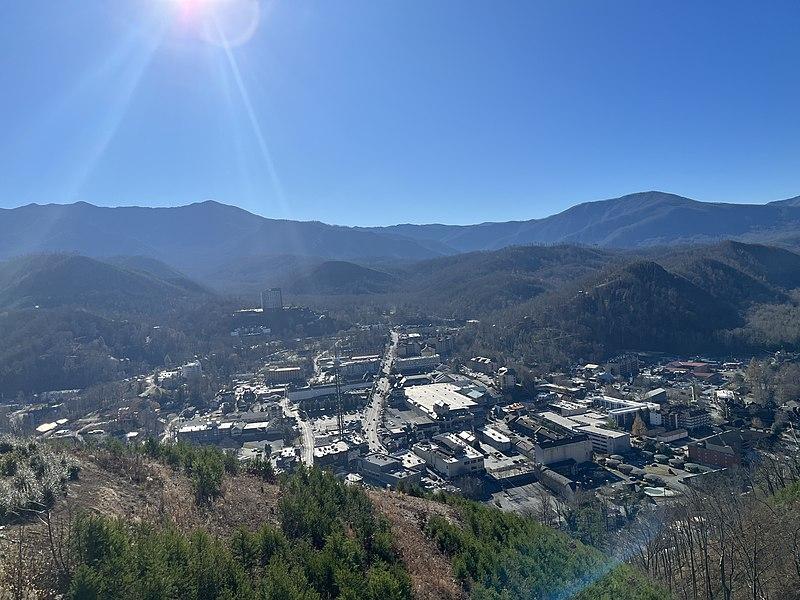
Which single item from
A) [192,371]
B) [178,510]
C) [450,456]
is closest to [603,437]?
[450,456]

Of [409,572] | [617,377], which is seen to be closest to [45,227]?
[617,377]

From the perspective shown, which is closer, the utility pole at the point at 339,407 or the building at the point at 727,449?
the building at the point at 727,449

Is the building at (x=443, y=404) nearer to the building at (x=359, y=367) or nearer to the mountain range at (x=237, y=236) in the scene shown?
the building at (x=359, y=367)

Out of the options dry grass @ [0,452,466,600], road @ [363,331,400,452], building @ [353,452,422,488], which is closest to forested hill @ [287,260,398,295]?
road @ [363,331,400,452]

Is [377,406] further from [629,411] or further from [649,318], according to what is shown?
[649,318]

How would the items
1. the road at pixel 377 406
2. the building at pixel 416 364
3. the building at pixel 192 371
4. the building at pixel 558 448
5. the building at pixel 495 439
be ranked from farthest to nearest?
the building at pixel 416 364 < the building at pixel 192 371 < the road at pixel 377 406 < the building at pixel 495 439 < the building at pixel 558 448

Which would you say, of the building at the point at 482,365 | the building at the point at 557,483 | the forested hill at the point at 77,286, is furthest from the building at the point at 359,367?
the forested hill at the point at 77,286

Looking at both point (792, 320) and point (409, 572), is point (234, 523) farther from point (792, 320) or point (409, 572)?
point (792, 320)
